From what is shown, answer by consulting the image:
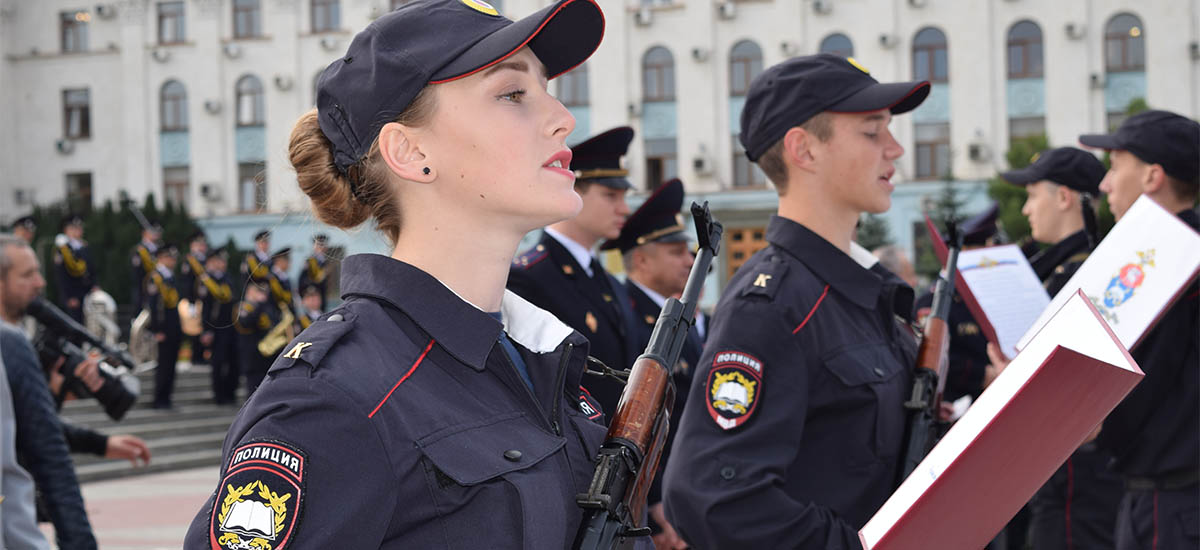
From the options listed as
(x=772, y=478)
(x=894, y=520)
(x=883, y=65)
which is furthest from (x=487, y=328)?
(x=883, y=65)

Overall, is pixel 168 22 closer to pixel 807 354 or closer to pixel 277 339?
pixel 277 339

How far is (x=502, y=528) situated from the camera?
1.74 metres

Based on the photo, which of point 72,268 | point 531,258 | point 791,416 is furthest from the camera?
point 72,268

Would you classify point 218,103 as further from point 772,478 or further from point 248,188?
point 772,478

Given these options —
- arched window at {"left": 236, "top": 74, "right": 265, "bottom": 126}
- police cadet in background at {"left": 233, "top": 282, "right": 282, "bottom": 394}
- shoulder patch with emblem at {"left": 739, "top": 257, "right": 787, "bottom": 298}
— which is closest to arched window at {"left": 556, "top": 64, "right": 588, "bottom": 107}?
arched window at {"left": 236, "top": 74, "right": 265, "bottom": 126}

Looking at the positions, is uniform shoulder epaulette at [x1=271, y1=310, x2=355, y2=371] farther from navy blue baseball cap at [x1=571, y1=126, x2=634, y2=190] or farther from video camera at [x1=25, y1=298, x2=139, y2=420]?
video camera at [x1=25, y1=298, x2=139, y2=420]

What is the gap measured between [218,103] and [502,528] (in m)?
35.7

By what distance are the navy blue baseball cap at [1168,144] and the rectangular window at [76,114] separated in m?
37.0

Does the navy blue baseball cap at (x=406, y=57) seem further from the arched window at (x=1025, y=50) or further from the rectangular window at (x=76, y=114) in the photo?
the rectangular window at (x=76, y=114)

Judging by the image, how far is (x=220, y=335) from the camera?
16.8 m

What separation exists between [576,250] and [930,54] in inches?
1104

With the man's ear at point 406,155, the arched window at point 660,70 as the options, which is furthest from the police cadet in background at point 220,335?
the arched window at point 660,70

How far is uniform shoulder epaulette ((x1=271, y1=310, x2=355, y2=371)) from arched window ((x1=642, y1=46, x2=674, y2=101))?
31666 millimetres

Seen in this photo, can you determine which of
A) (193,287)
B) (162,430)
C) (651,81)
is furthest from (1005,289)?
(651,81)
